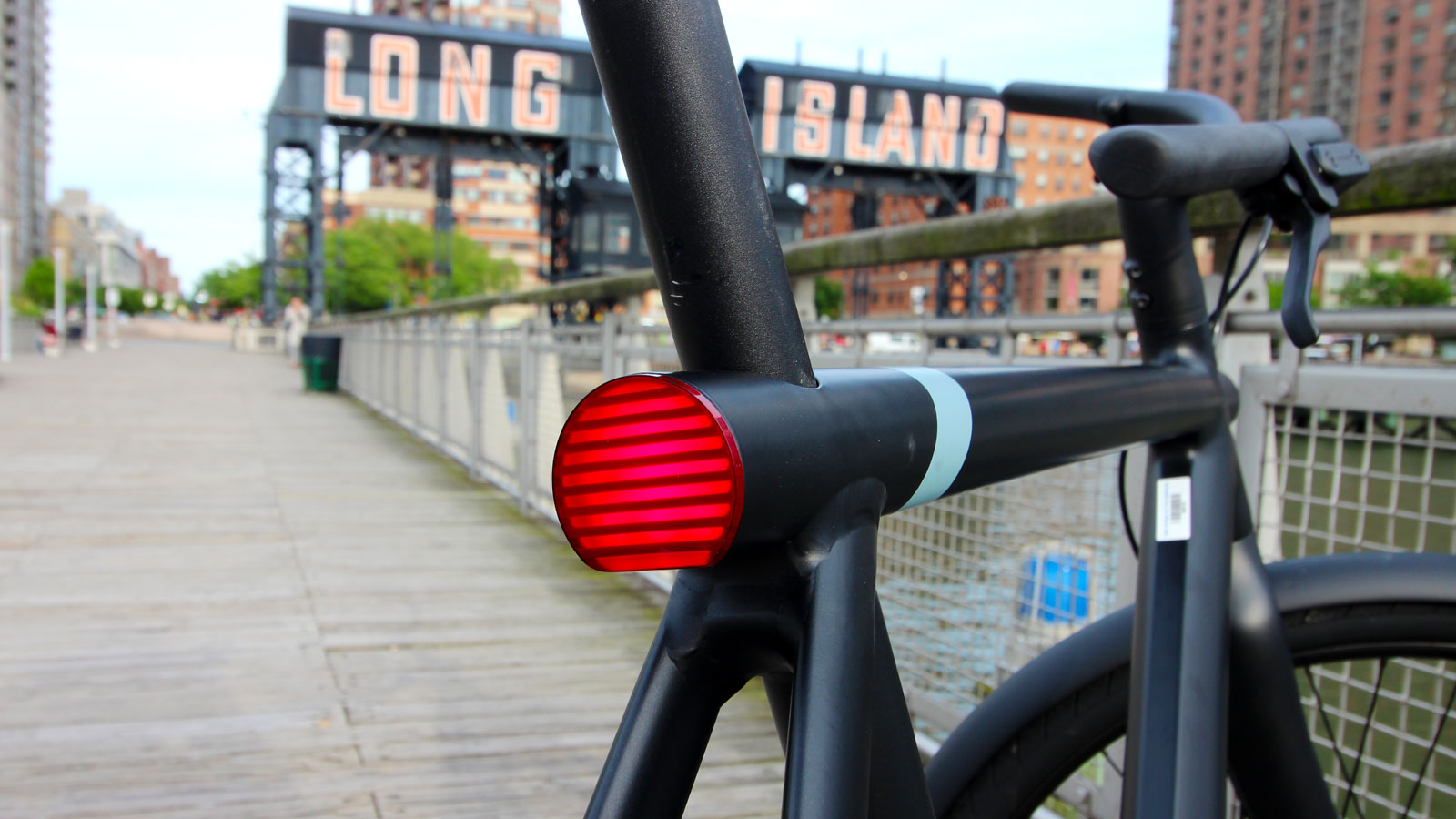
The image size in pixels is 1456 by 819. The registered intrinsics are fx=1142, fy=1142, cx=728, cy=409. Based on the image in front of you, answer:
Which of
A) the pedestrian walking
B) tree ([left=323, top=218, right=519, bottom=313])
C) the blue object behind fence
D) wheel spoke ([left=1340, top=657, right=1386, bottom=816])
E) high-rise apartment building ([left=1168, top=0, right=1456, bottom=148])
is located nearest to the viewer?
wheel spoke ([left=1340, top=657, right=1386, bottom=816])

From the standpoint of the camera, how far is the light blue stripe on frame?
79cm

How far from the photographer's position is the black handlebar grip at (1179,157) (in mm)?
924

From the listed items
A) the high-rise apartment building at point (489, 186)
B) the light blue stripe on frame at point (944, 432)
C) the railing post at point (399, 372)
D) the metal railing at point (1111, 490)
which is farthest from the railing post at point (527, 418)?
the high-rise apartment building at point (489, 186)

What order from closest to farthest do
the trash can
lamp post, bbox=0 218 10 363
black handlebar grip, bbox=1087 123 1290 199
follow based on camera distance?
black handlebar grip, bbox=1087 123 1290 199, the trash can, lamp post, bbox=0 218 10 363

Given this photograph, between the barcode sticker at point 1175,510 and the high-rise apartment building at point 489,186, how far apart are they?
396 ft

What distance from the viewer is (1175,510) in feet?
3.76

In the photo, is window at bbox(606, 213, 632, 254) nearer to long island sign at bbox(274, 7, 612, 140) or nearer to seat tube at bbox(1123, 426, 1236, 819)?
long island sign at bbox(274, 7, 612, 140)

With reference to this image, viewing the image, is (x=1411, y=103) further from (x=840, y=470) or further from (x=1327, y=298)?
(x=840, y=470)

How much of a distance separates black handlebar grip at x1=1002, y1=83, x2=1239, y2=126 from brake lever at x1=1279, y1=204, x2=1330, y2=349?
0.13 m

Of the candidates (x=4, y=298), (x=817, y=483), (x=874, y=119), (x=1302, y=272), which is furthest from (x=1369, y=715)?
(x=874, y=119)

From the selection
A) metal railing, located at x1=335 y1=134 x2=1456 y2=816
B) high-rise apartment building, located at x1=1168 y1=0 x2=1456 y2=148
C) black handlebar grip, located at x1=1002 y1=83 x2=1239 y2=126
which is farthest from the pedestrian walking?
high-rise apartment building, located at x1=1168 y1=0 x2=1456 y2=148

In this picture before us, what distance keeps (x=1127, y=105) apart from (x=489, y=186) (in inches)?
5066

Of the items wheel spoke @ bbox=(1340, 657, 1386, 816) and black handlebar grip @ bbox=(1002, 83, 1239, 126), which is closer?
black handlebar grip @ bbox=(1002, 83, 1239, 126)

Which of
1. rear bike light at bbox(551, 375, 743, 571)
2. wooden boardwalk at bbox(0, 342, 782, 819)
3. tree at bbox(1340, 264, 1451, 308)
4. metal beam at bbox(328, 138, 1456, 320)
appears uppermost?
tree at bbox(1340, 264, 1451, 308)
